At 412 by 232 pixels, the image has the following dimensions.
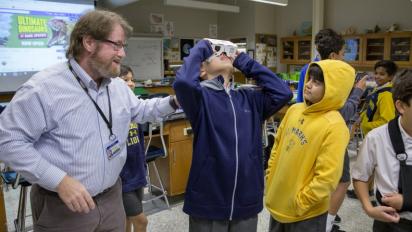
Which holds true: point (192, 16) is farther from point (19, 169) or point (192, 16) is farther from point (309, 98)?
point (19, 169)

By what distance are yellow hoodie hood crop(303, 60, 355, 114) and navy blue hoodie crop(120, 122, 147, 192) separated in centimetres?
94

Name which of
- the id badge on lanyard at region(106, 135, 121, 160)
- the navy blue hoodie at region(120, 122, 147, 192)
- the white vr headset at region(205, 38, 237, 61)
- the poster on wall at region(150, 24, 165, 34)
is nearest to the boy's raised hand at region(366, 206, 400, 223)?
the white vr headset at region(205, 38, 237, 61)

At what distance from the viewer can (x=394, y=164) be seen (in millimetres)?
1296

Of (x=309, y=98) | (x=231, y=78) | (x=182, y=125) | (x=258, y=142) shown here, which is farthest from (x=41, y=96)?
(x=182, y=125)

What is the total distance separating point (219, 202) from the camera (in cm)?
132

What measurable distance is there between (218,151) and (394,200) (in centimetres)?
70

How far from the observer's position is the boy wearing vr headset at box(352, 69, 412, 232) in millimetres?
1271

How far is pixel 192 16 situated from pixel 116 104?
6901mm

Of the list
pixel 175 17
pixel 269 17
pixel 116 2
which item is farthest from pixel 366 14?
pixel 116 2

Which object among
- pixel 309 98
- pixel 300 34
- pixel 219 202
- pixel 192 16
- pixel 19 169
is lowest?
pixel 219 202

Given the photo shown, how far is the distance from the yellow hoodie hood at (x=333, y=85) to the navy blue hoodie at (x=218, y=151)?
1.35 ft

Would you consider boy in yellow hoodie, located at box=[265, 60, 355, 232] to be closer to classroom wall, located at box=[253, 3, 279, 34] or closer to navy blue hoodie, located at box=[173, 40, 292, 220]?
navy blue hoodie, located at box=[173, 40, 292, 220]

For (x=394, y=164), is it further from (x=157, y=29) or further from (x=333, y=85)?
Result: (x=157, y=29)

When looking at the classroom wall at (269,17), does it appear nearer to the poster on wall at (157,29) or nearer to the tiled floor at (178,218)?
the poster on wall at (157,29)
